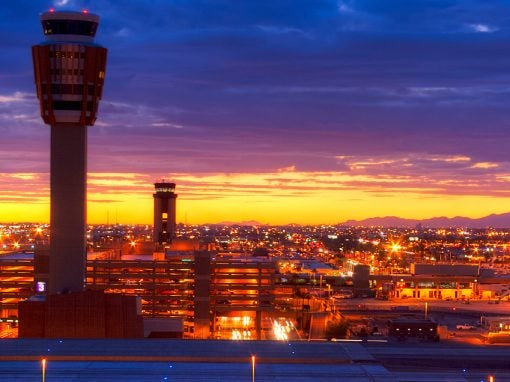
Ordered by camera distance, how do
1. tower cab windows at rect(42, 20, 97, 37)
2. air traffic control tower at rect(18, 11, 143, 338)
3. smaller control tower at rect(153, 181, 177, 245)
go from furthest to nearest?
smaller control tower at rect(153, 181, 177, 245) < tower cab windows at rect(42, 20, 97, 37) < air traffic control tower at rect(18, 11, 143, 338)

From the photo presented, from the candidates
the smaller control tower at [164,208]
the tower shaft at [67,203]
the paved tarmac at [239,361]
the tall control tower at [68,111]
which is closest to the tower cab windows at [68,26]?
the tall control tower at [68,111]

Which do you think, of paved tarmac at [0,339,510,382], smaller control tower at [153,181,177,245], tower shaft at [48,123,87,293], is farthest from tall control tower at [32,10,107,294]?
smaller control tower at [153,181,177,245]

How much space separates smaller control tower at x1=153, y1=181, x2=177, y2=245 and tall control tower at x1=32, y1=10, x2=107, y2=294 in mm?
79172

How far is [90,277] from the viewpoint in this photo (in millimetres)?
78562

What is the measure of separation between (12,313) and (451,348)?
43.2 meters

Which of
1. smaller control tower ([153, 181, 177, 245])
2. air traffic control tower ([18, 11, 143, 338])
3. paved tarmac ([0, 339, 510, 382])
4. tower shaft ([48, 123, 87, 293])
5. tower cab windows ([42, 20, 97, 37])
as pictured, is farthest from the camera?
smaller control tower ([153, 181, 177, 245])

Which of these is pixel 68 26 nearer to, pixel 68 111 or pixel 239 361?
pixel 68 111

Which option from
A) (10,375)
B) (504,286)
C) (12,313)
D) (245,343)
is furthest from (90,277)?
(504,286)

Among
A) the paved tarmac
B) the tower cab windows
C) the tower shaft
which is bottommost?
the paved tarmac

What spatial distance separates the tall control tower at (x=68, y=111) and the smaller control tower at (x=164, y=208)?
7917cm

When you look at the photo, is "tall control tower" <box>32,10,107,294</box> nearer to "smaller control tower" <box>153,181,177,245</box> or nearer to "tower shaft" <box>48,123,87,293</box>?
"tower shaft" <box>48,123,87,293</box>

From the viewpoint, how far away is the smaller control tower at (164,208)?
13866cm

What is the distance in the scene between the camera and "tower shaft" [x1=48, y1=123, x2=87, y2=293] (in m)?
57.6

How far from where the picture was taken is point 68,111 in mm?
57406
